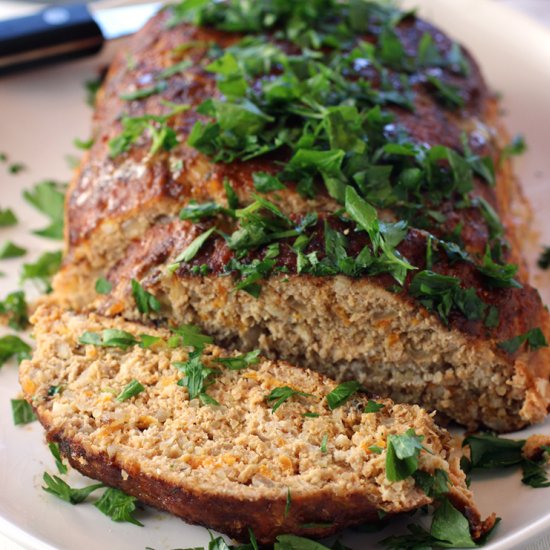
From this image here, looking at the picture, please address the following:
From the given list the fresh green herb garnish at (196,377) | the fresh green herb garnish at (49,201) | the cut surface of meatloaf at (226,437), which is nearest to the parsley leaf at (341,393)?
the cut surface of meatloaf at (226,437)

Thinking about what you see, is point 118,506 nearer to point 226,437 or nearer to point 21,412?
point 226,437

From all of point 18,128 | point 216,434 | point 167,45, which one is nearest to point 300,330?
point 216,434

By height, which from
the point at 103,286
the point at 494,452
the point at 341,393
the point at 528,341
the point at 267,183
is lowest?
the point at 103,286

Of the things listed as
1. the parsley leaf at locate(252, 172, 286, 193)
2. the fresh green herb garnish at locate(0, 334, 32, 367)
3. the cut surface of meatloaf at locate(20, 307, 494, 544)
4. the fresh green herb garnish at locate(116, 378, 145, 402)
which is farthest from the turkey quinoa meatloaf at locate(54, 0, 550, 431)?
the fresh green herb garnish at locate(116, 378, 145, 402)

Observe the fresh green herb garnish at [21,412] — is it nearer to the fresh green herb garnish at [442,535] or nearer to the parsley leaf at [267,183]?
the parsley leaf at [267,183]

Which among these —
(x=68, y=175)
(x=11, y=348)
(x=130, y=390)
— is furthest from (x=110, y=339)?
(x=68, y=175)
